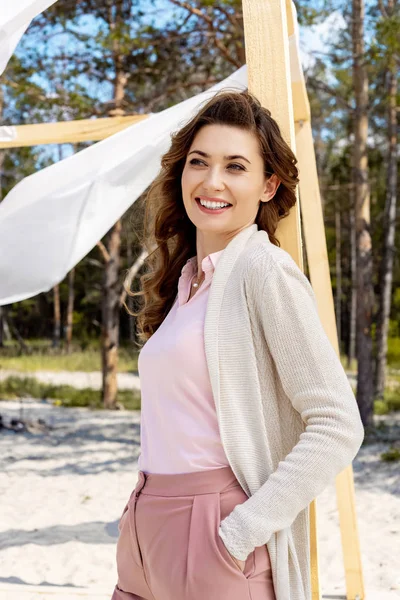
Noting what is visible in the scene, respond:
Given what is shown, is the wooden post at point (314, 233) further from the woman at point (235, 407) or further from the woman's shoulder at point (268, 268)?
the woman's shoulder at point (268, 268)

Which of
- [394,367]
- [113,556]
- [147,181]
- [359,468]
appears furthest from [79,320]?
[147,181]

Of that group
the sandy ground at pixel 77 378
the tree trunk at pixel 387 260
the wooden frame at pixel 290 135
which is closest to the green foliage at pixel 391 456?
the tree trunk at pixel 387 260

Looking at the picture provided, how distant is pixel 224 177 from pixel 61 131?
1.37 meters

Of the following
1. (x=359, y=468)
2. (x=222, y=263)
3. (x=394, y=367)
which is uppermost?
(x=222, y=263)

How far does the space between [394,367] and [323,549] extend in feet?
45.2

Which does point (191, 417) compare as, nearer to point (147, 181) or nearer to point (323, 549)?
point (147, 181)

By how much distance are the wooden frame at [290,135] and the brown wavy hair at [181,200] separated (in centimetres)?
9

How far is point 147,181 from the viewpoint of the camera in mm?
2596

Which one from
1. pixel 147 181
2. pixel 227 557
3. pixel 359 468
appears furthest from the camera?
pixel 359 468

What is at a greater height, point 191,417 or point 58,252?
point 58,252

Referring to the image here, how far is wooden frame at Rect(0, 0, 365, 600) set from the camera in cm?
179

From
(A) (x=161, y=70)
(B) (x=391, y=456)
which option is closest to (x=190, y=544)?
(B) (x=391, y=456)

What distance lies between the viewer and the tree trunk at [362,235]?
30.0 feet

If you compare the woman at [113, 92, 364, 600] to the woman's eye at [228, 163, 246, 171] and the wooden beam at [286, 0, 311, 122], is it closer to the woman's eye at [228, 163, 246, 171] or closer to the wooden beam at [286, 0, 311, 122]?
the woman's eye at [228, 163, 246, 171]
